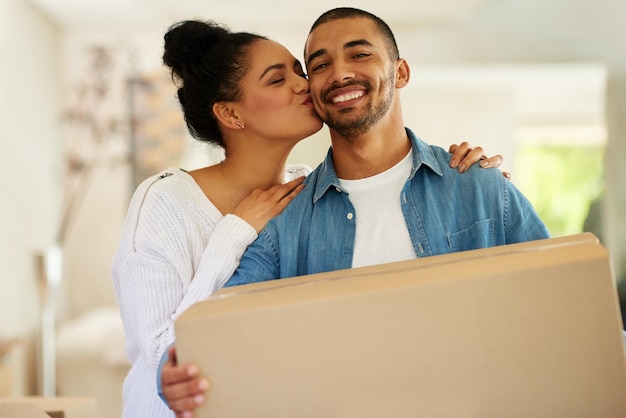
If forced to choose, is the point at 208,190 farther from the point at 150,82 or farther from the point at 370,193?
the point at 150,82

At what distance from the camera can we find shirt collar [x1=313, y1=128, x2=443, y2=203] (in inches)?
57.8

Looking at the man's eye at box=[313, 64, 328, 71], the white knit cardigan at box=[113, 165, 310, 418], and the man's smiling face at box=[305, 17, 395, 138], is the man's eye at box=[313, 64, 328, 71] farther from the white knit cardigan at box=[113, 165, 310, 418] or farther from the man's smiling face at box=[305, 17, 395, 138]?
the white knit cardigan at box=[113, 165, 310, 418]

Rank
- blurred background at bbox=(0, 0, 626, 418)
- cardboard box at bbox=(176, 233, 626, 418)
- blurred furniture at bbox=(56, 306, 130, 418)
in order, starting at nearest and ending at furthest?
cardboard box at bbox=(176, 233, 626, 418) → blurred furniture at bbox=(56, 306, 130, 418) → blurred background at bbox=(0, 0, 626, 418)

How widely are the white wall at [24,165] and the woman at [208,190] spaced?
2315 mm

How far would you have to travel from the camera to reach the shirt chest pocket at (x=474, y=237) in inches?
54.8

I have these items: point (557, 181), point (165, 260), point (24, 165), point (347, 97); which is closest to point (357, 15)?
point (347, 97)

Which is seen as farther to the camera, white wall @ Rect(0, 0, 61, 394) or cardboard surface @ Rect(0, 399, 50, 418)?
white wall @ Rect(0, 0, 61, 394)

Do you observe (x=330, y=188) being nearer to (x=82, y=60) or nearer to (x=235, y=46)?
(x=235, y=46)

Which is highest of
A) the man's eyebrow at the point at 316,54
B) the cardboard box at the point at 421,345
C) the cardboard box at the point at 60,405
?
the man's eyebrow at the point at 316,54

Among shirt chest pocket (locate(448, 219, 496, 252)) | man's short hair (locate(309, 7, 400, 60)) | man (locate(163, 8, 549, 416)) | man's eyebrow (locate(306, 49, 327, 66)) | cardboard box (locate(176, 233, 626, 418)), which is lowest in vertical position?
cardboard box (locate(176, 233, 626, 418))

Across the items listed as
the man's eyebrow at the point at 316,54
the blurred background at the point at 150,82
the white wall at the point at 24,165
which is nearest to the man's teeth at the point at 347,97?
the man's eyebrow at the point at 316,54

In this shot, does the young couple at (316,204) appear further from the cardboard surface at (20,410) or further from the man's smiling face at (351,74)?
the cardboard surface at (20,410)

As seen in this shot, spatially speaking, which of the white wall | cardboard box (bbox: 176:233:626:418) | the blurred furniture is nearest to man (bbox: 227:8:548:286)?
cardboard box (bbox: 176:233:626:418)

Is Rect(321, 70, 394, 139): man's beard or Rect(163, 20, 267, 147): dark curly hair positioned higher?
Rect(163, 20, 267, 147): dark curly hair
